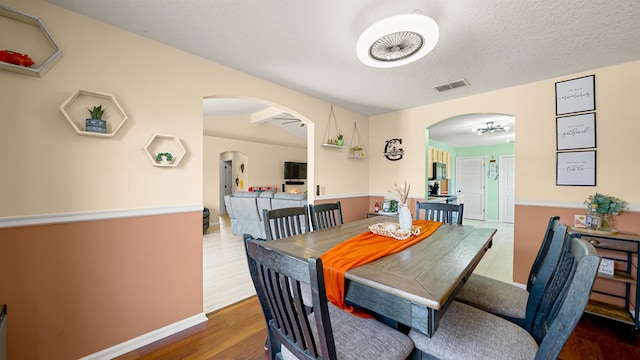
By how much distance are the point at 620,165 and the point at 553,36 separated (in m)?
1.50

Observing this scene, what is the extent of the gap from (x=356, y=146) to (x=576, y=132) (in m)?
2.49

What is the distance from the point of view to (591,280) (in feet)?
2.21

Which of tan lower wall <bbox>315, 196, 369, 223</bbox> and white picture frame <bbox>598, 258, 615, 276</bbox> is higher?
tan lower wall <bbox>315, 196, 369, 223</bbox>

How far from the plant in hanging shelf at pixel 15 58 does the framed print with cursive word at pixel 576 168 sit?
14.4 feet

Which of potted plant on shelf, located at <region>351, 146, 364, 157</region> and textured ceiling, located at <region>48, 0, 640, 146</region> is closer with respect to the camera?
textured ceiling, located at <region>48, 0, 640, 146</region>

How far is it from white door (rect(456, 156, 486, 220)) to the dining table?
633 cm

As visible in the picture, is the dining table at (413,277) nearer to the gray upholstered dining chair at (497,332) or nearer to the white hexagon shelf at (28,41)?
the gray upholstered dining chair at (497,332)

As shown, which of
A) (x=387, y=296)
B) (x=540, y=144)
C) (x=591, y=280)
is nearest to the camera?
(x=591, y=280)

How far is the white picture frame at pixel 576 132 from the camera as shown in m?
2.31

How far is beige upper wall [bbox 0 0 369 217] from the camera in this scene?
1.40m

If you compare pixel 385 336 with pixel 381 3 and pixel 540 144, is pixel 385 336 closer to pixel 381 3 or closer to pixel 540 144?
pixel 381 3

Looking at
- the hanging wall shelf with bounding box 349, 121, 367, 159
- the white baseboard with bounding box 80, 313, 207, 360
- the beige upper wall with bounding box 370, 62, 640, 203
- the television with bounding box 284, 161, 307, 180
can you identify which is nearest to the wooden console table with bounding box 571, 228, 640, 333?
the beige upper wall with bounding box 370, 62, 640, 203

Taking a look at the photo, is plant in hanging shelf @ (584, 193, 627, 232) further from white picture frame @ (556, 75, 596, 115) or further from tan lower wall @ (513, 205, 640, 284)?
white picture frame @ (556, 75, 596, 115)

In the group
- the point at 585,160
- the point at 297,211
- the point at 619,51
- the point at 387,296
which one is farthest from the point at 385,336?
the point at 619,51
